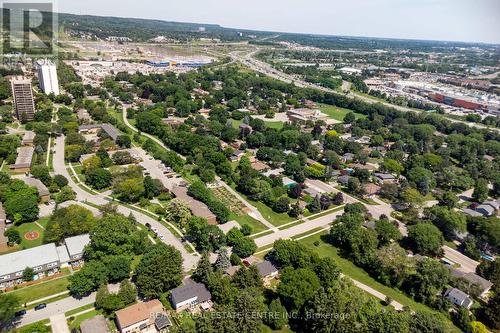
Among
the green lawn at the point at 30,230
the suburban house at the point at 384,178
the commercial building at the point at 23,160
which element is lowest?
the green lawn at the point at 30,230

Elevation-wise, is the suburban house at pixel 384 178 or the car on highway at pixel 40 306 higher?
the suburban house at pixel 384 178

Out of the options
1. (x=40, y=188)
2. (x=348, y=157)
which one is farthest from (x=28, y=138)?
(x=348, y=157)

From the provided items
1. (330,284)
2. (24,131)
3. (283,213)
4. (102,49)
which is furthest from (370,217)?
(102,49)

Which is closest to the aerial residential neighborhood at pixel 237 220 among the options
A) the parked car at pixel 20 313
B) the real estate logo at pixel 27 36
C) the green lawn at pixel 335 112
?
the parked car at pixel 20 313

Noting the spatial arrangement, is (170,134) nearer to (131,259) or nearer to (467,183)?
(131,259)

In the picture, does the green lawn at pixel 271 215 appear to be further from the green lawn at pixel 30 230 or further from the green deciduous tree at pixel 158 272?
the green lawn at pixel 30 230

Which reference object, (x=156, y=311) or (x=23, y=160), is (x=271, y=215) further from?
(x=23, y=160)
